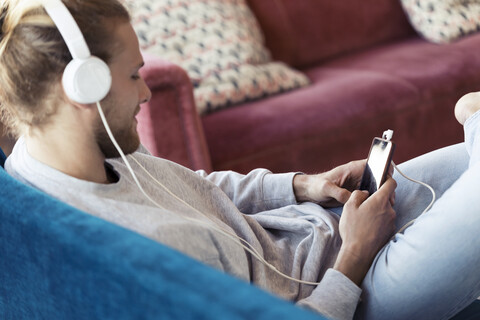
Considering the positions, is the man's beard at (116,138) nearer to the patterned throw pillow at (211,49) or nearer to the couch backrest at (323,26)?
the patterned throw pillow at (211,49)

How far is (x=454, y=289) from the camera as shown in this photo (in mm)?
959

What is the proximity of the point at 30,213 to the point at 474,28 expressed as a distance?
232 centimetres

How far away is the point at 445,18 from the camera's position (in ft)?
8.93

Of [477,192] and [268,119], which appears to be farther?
Result: [268,119]

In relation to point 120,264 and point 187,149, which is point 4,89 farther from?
point 187,149

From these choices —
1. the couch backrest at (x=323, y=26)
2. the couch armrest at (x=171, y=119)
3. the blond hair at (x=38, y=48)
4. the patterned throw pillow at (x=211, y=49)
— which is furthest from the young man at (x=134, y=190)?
the couch backrest at (x=323, y=26)

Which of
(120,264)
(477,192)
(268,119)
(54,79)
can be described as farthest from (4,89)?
(268,119)

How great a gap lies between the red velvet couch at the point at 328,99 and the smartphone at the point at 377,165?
809 millimetres

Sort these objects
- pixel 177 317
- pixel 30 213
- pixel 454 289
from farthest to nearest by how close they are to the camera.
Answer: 1. pixel 454 289
2. pixel 30 213
3. pixel 177 317

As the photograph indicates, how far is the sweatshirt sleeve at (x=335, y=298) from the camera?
944 millimetres

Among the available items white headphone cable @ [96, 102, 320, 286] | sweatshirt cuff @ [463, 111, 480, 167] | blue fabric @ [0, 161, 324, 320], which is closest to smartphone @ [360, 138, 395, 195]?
sweatshirt cuff @ [463, 111, 480, 167]

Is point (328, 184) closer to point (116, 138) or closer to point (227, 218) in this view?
point (227, 218)

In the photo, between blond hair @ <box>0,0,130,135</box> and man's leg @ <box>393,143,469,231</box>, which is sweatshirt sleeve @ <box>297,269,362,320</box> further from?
blond hair @ <box>0,0,130,135</box>

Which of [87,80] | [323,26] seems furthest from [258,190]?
[323,26]
